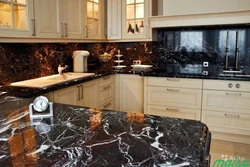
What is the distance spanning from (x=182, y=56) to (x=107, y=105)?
141 cm

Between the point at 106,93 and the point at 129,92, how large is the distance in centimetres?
37

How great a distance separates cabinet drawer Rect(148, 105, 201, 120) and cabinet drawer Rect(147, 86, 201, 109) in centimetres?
5

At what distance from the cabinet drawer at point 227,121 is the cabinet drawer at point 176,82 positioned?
14.5 inches

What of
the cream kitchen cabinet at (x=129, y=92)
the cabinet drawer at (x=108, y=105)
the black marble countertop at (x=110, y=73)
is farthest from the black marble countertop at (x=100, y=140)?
the cream kitchen cabinet at (x=129, y=92)

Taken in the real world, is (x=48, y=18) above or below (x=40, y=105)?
above

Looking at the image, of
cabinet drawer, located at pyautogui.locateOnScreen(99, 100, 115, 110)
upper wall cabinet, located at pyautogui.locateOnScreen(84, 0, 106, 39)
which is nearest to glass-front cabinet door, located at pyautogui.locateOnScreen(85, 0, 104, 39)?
upper wall cabinet, located at pyautogui.locateOnScreen(84, 0, 106, 39)

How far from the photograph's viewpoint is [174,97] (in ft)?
10.2

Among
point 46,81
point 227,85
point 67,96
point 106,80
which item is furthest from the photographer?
point 106,80

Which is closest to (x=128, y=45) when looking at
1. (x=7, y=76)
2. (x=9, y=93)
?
(x=7, y=76)

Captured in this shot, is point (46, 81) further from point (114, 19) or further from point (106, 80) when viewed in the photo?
point (114, 19)

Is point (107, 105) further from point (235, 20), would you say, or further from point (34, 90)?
point (235, 20)

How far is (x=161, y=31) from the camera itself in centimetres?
372

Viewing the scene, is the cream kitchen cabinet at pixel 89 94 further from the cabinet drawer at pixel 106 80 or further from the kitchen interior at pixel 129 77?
the cabinet drawer at pixel 106 80

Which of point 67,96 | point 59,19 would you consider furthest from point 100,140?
point 59,19
